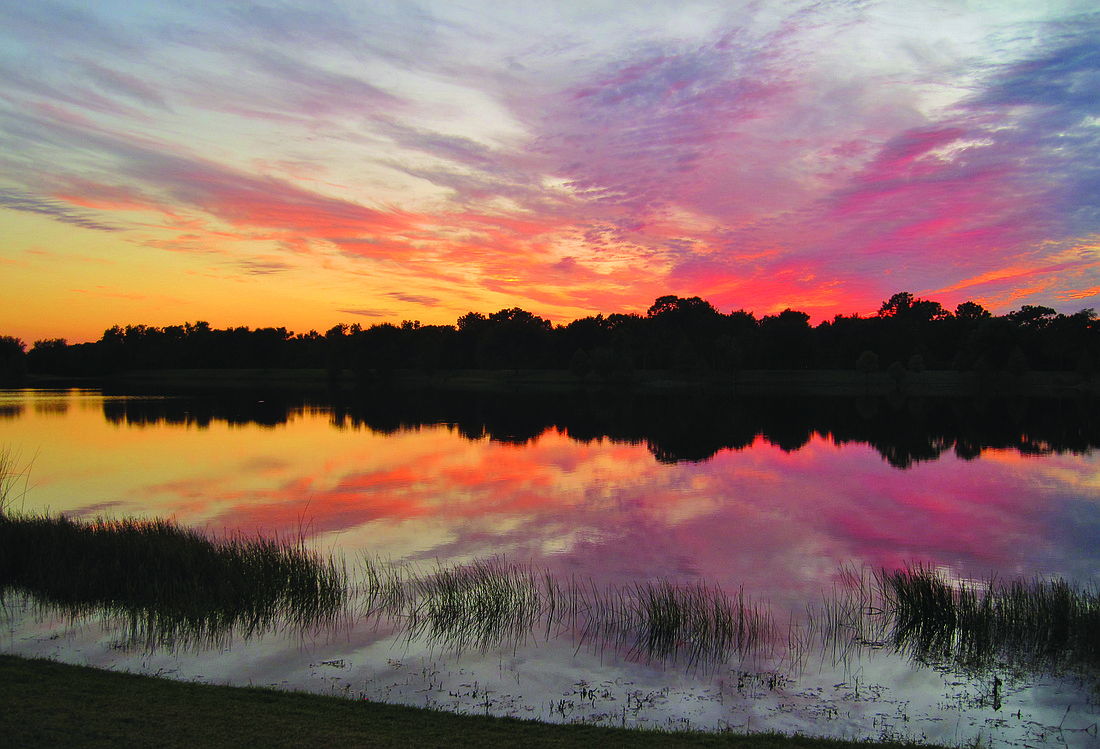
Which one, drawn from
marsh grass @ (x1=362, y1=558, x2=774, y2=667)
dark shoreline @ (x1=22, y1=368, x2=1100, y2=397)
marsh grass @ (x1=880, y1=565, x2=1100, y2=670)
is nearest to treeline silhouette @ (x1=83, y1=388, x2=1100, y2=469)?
marsh grass @ (x1=362, y1=558, x2=774, y2=667)

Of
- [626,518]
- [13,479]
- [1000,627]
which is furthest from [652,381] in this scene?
[1000,627]

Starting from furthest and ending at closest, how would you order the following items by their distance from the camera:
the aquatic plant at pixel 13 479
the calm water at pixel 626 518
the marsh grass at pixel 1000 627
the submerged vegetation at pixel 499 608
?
the aquatic plant at pixel 13 479
the submerged vegetation at pixel 499 608
the marsh grass at pixel 1000 627
the calm water at pixel 626 518

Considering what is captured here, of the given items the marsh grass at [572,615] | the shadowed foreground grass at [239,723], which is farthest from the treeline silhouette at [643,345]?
the shadowed foreground grass at [239,723]

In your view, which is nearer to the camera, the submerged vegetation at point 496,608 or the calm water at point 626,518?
the calm water at point 626,518

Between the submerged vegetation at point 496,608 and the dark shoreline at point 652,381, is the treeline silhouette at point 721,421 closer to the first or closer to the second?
the submerged vegetation at point 496,608

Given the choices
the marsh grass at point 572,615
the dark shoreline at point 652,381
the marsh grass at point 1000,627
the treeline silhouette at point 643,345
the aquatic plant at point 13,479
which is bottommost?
the aquatic plant at point 13,479

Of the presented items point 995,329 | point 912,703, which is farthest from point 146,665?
point 995,329

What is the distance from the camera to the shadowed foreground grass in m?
6.23

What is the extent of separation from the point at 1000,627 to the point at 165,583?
13.0m

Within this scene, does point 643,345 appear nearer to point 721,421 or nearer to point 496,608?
point 721,421

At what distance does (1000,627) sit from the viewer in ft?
35.3

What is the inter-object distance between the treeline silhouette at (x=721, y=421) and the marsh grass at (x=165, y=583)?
74.6 ft

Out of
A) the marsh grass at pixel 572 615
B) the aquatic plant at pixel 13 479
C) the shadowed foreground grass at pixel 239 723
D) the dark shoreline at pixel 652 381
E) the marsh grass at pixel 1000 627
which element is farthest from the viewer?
the dark shoreline at pixel 652 381

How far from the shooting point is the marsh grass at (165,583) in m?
10.8
